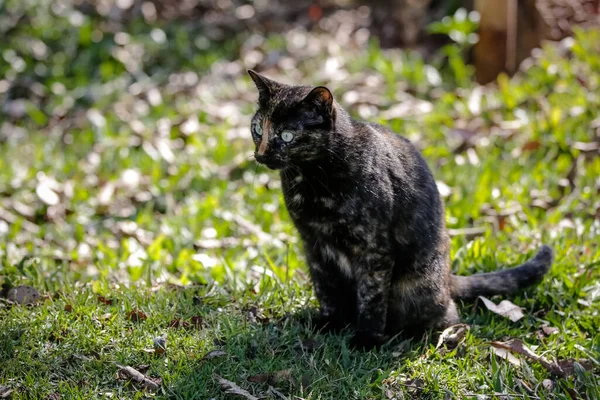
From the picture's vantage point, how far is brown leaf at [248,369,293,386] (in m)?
3.56

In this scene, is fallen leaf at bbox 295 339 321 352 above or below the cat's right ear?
below

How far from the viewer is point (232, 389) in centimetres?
346

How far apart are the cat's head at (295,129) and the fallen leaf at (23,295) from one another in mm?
1562

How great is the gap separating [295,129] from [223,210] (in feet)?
7.76

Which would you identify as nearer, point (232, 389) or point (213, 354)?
point (232, 389)

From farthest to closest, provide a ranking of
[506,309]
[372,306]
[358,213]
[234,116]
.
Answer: [234,116], [506,309], [372,306], [358,213]

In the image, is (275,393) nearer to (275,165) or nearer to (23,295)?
(275,165)

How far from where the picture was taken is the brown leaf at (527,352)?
381cm

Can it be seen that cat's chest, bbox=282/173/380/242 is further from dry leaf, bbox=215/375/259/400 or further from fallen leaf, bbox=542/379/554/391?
fallen leaf, bbox=542/379/554/391

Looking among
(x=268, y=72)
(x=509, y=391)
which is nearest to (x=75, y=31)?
(x=268, y=72)

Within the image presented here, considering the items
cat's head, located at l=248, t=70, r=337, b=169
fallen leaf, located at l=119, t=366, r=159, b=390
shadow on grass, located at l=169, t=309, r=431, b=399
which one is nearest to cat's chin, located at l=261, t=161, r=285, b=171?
cat's head, located at l=248, t=70, r=337, b=169

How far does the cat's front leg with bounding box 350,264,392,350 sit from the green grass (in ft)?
0.26

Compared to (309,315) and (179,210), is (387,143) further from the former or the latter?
(179,210)

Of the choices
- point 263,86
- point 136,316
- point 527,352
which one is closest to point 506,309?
point 527,352
